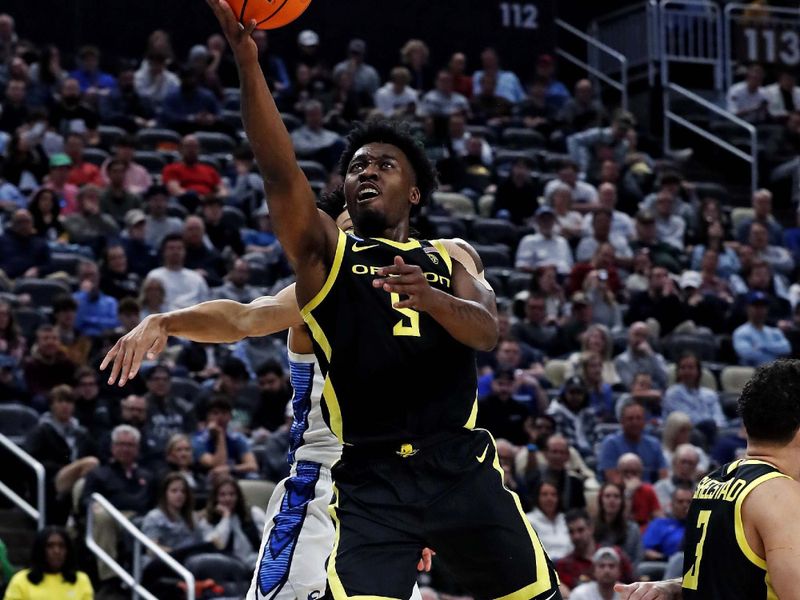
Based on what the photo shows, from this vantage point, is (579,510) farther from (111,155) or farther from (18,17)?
(18,17)

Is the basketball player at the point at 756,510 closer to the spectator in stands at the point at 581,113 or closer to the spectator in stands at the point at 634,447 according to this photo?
the spectator in stands at the point at 634,447

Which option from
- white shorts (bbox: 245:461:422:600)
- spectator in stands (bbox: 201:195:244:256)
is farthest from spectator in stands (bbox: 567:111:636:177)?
white shorts (bbox: 245:461:422:600)

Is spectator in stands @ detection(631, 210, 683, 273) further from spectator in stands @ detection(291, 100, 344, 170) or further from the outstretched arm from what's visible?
the outstretched arm

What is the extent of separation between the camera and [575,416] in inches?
529

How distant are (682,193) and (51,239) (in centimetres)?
778

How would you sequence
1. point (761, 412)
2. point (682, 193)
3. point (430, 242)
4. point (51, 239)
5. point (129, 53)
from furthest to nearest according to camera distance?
point (129, 53) < point (682, 193) < point (51, 239) < point (430, 242) < point (761, 412)

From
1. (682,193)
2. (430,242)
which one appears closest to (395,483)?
(430,242)

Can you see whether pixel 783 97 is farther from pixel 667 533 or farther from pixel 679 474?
pixel 667 533

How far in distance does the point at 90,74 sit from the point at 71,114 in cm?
118

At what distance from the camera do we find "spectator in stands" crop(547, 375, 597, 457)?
523 inches

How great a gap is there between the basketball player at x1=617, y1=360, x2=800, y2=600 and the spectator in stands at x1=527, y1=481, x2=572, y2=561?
657 cm

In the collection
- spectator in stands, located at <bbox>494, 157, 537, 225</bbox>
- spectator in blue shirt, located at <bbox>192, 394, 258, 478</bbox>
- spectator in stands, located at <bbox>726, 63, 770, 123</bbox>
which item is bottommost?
→ spectator in blue shirt, located at <bbox>192, 394, 258, 478</bbox>

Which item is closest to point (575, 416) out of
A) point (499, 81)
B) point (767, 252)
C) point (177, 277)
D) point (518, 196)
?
point (177, 277)

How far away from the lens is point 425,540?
17.1 feet
